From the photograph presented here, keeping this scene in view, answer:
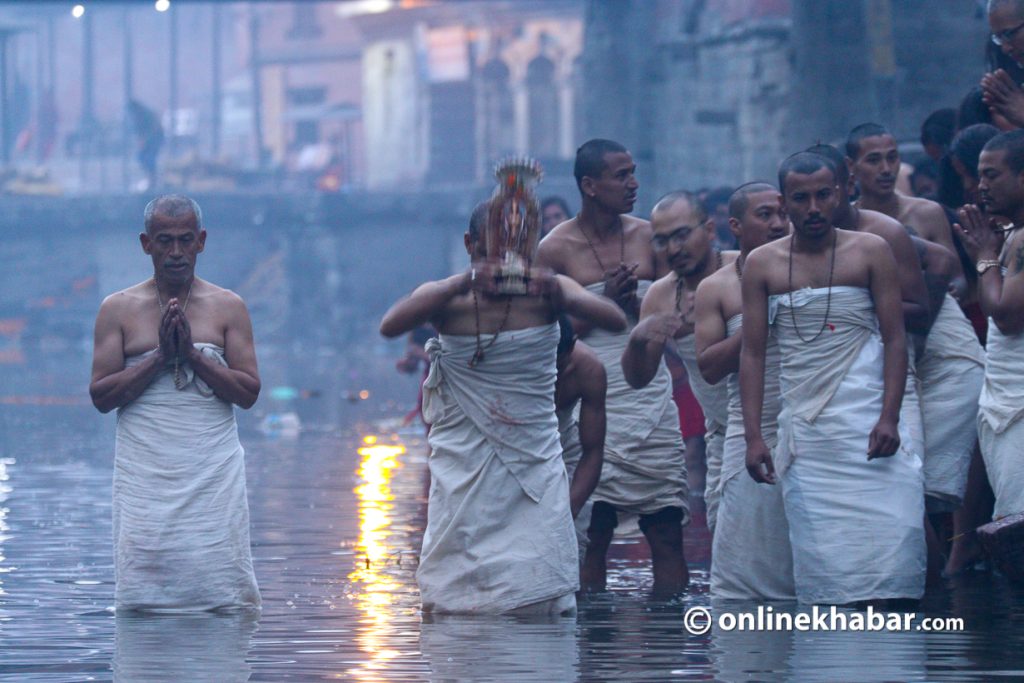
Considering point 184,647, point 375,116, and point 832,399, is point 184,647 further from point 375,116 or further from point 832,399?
point 375,116

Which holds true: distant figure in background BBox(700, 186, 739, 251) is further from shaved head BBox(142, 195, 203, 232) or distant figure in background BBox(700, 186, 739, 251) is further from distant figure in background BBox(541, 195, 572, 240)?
shaved head BBox(142, 195, 203, 232)

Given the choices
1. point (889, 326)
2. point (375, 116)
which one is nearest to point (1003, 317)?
point (889, 326)

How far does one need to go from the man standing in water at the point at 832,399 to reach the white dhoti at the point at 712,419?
0.65 m

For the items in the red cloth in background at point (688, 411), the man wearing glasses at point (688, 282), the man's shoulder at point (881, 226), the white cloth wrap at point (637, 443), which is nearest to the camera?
the man's shoulder at point (881, 226)

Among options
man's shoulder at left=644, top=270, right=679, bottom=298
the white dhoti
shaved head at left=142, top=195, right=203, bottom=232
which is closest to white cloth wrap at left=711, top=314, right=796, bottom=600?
the white dhoti

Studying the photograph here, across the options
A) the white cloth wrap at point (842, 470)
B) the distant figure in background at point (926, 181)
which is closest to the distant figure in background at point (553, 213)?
the distant figure in background at point (926, 181)

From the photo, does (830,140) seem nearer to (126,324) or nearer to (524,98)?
(126,324)

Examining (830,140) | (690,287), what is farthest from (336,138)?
(690,287)

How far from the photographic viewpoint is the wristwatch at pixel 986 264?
268 inches

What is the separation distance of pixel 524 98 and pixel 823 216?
138 feet

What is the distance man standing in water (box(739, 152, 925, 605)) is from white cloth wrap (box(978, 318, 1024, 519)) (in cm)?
29

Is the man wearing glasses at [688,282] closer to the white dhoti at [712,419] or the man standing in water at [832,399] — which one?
the white dhoti at [712,419]

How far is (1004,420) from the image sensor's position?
667cm

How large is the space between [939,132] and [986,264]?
241 cm
